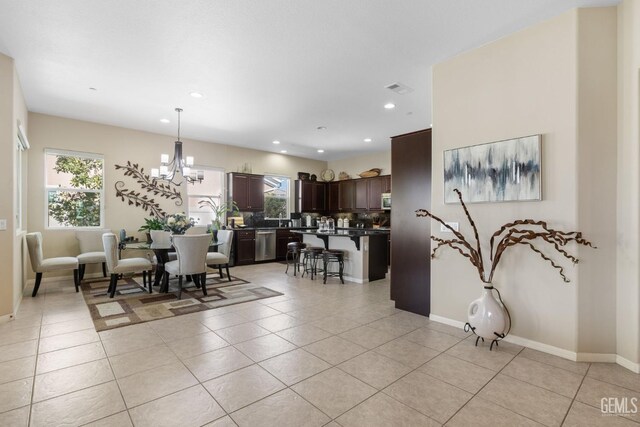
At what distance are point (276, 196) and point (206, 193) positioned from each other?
2.05 metres

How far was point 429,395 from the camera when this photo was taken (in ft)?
6.95

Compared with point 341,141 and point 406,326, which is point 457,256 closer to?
point 406,326

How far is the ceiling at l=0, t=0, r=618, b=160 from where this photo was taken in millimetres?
2711

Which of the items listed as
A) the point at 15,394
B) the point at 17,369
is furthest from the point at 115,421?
the point at 17,369

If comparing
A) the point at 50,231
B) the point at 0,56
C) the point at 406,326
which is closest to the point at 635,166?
the point at 406,326

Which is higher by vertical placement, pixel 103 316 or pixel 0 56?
pixel 0 56

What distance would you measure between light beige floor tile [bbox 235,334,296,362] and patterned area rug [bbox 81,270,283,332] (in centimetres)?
135

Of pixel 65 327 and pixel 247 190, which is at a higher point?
pixel 247 190

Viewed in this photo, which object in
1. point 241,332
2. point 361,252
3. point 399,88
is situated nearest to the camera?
point 241,332

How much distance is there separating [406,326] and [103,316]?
357 centimetres

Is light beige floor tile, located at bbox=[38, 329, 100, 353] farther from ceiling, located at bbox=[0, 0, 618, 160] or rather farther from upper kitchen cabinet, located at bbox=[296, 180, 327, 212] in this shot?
upper kitchen cabinet, located at bbox=[296, 180, 327, 212]

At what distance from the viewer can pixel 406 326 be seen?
3438 mm

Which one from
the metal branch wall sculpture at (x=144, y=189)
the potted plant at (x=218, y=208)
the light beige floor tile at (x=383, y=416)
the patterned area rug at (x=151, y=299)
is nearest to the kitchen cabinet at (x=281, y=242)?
the potted plant at (x=218, y=208)

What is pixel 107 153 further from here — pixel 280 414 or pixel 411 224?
pixel 280 414
